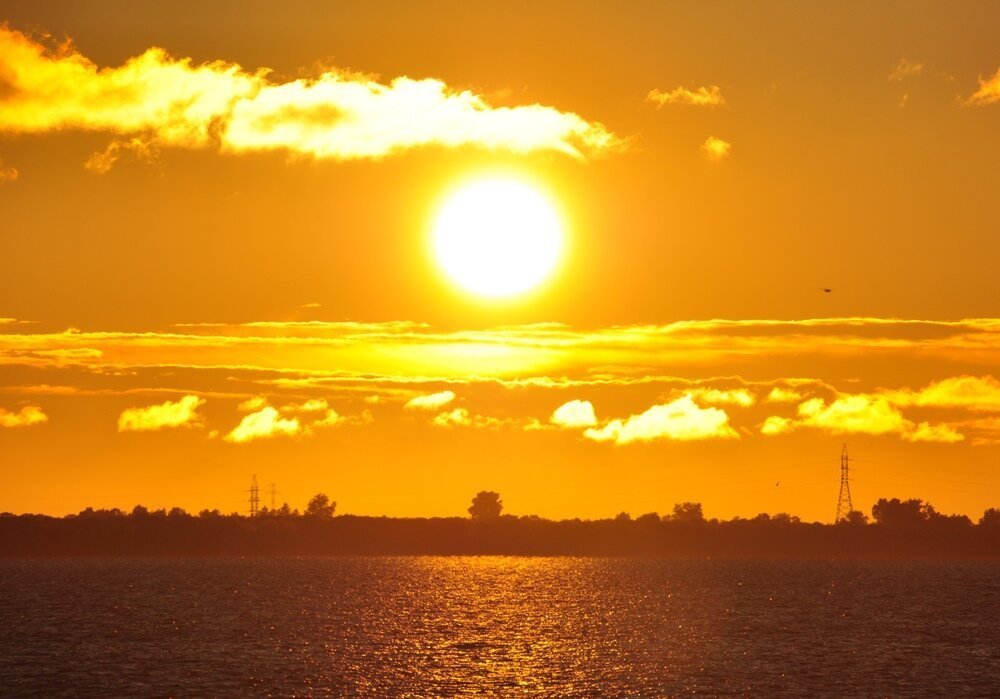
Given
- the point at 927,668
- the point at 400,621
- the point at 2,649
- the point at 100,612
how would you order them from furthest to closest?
1. the point at 100,612
2. the point at 400,621
3. the point at 2,649
4. the point at 927,668

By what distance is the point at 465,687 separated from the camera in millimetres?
112812

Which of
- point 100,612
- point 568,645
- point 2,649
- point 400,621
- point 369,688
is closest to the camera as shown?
point 369,688

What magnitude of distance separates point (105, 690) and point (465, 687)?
92.7ft

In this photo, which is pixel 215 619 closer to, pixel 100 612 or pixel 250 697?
pixel 100 612

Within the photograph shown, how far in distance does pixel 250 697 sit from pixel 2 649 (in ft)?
151

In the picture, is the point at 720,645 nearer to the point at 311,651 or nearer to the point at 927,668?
the point at 927,668

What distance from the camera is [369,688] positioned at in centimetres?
11069

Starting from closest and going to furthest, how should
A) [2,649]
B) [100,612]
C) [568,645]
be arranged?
[2,649]
[568,645]
[100,612]

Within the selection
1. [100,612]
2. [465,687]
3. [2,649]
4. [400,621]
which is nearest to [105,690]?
[465,687]

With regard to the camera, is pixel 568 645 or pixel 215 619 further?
pixel 215 619

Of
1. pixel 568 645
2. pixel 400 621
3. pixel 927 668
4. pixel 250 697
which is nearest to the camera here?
pixel 250 697

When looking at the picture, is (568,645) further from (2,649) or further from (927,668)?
(2,649)

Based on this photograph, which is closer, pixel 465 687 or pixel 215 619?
pixel 465 687

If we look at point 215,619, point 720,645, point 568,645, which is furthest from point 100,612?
point 720,645
